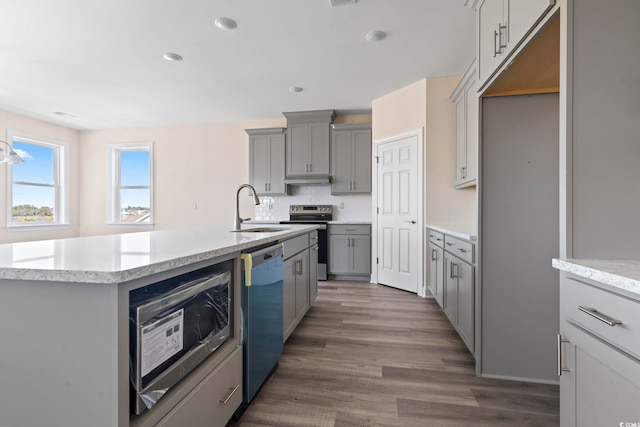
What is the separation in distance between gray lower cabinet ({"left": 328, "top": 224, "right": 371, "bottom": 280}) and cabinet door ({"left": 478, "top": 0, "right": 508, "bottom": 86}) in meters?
2.93

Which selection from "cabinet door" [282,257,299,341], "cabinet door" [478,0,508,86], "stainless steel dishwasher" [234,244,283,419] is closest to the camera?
"stainless steel dishwasher" [234,244,283,419]

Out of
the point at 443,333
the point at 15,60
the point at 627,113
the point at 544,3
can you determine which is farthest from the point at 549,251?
the point at 15,60

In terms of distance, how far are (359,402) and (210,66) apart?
366cm

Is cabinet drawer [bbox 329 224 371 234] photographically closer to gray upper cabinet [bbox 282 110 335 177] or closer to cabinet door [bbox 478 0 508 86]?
gray upper cabinet [bbox 282 110 335 177]

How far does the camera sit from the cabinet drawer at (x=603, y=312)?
0.71m

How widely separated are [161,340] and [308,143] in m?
4.22

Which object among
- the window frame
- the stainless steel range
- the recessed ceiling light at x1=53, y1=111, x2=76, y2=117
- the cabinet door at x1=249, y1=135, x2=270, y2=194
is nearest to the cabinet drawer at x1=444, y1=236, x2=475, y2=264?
the stainless steel range

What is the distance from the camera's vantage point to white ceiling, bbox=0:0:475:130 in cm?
240

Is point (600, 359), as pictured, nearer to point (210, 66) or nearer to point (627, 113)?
point (627, 113)

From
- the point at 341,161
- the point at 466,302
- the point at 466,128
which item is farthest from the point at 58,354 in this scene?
the point at 341,161

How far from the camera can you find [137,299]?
0.97 m

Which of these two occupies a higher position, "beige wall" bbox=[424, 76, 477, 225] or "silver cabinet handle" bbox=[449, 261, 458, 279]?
"beige wall" bbox=[424, 76, 477, 225]

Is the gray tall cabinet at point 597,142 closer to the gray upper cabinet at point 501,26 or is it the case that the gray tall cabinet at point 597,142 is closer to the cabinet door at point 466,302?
the gray upper cabinet at point 501,26

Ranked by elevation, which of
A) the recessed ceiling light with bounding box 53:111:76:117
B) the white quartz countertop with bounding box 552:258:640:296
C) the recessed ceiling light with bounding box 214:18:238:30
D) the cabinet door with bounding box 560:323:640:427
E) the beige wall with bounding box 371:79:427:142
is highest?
the recessed ceiling light with bounding box 214:18:238:30
